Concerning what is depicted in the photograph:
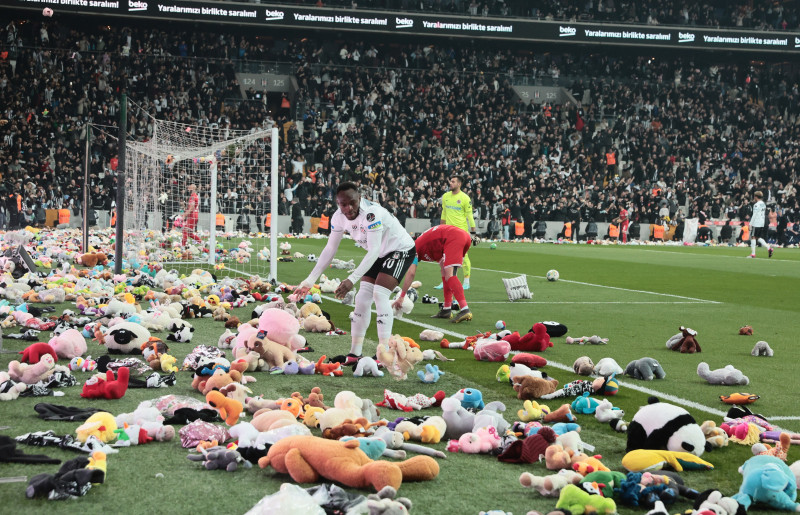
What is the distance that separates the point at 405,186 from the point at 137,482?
1474 inches

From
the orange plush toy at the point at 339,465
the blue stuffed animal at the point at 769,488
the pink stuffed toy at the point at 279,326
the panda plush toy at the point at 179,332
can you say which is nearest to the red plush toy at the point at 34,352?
the pink stuffed toy at the point at 279,326

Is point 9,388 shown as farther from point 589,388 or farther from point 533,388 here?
point 589,388

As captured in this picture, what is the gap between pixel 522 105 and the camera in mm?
48531

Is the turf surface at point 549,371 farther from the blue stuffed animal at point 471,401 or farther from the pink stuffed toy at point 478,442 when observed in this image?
the blue stuffed animal at point 471,401

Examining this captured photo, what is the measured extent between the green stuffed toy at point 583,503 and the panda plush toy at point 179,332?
5694 mm

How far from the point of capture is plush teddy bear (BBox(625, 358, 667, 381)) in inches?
289

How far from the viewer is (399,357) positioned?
7086 millimetres

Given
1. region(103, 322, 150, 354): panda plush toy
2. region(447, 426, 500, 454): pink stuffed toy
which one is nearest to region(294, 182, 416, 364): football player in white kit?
region(103, 322, 150, 354): panda plush toy

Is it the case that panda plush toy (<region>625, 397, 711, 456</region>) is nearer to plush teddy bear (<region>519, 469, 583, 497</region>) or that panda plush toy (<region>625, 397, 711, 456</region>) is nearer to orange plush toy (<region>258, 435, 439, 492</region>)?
plush teddy bear (<region>519, 469, 583, 497</region>)

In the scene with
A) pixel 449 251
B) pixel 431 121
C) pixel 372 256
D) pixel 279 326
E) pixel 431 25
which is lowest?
pixel 279 326

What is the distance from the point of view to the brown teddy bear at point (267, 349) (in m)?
7.28

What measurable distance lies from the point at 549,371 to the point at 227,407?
Answer: 3.30 meters

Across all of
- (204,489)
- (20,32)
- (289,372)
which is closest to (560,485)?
(204,489)

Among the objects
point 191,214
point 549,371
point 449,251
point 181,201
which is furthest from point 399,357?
point 181,201
